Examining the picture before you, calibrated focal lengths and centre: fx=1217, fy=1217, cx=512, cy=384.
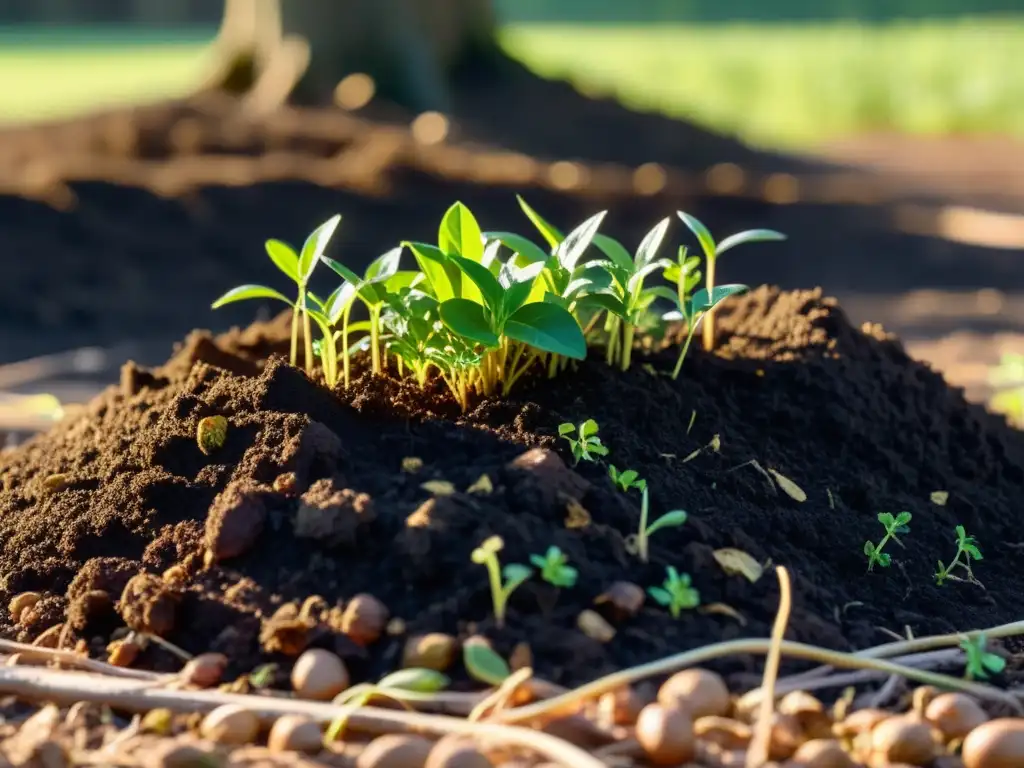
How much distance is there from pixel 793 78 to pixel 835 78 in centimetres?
56

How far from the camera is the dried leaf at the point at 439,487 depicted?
166 centimetres

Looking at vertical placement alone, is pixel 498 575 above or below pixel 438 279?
below

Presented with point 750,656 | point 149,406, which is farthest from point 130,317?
point 750,656

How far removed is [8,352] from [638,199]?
378cm

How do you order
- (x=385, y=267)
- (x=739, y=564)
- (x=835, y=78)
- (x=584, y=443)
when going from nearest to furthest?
(x=739, y=564), (x=584, y=443), (x=385, y=267), (x=835, y=78)

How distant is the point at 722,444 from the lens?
2.01 meters

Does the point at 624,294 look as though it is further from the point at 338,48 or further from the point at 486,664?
the point at 338,48

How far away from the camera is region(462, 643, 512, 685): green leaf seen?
1432 mm

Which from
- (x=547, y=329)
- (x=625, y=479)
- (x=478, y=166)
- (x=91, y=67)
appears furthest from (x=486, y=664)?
(x=91, y=67)

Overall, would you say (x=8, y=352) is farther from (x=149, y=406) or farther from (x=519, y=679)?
(x=519, y=679)

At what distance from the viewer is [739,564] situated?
1659 millimetres

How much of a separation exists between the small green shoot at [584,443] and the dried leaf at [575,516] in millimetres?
131

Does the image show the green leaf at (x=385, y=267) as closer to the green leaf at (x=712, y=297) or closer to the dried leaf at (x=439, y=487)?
the dried leaf at (x=439, y=487)

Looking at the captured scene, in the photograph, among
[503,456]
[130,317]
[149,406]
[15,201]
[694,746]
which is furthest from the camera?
[15,201]
